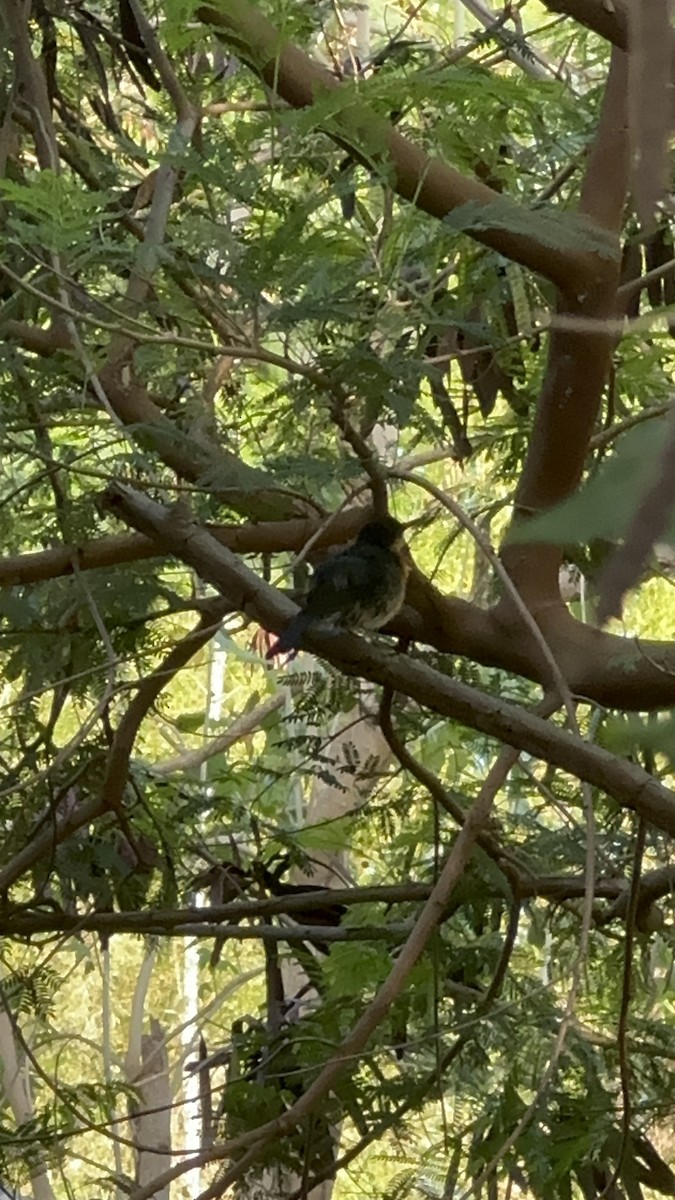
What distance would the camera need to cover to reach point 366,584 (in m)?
1.56

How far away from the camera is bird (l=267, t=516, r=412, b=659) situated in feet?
5.06

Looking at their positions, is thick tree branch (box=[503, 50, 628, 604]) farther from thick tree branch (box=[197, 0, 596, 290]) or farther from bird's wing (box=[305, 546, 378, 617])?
bird's wing (box=[305, 546, 378, 617])

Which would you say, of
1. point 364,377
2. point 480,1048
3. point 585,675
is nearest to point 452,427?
point 585,675

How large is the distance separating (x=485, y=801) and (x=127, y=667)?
0.74 metres

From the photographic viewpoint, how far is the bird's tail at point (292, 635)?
4.72 feet

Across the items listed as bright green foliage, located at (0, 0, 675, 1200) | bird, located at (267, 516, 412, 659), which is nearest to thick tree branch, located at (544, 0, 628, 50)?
bright green foliage, located at (0, 0, 675, 1200)

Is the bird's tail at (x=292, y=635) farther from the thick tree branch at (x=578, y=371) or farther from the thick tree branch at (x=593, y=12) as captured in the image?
the thick tree branch at (x=593, y=12)

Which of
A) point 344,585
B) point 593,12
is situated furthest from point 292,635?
point 593,12

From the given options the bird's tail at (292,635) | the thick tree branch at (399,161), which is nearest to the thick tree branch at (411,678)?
the bird's tail at (292,635)

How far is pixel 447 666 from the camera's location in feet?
6.27

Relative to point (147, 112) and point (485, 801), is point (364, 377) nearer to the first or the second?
point (485, 801)

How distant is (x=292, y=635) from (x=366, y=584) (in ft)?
0.50

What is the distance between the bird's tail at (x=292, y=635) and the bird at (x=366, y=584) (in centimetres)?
4

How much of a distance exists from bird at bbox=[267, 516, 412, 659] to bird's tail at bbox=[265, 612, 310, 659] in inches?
A: 1.5
